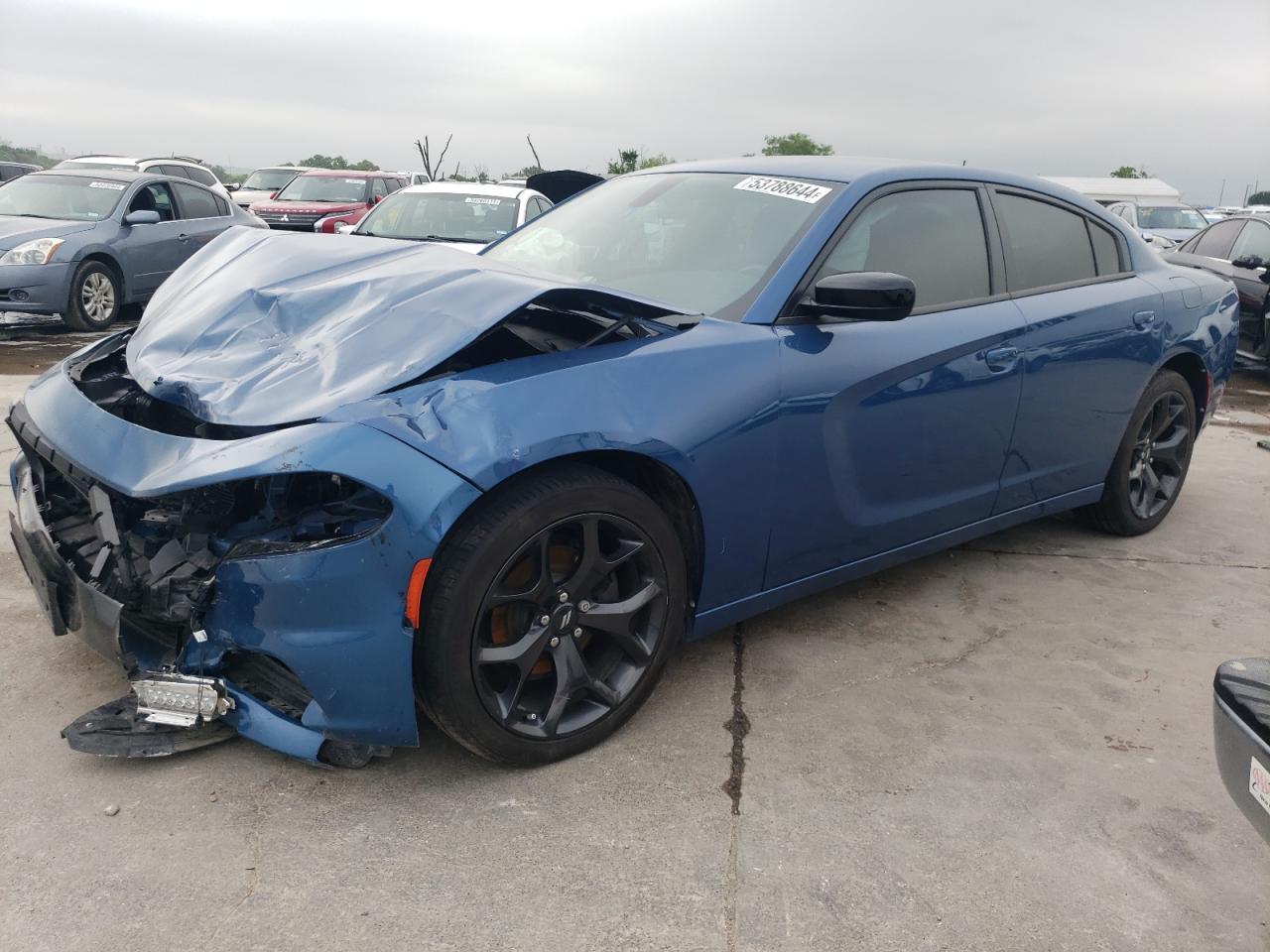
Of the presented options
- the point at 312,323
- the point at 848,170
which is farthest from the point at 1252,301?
the point at 312,323

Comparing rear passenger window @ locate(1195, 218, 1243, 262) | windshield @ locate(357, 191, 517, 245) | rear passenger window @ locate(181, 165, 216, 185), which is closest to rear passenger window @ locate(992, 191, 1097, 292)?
windshield @ locate(357, 191, 517, 245)

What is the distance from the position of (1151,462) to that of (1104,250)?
100 centimetres

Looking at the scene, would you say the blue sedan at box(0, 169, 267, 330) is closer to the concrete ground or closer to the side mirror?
the concrete ground

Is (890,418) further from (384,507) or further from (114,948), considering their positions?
(114,948)

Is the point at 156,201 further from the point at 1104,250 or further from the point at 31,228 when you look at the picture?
the point at 1104,250

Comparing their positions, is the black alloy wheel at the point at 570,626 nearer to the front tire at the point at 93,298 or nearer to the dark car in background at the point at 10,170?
the front tire at the point at 93,298

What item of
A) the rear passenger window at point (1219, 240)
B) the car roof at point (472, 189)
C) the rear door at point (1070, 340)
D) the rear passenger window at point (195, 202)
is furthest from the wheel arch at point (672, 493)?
the rear passenger window at point (195, 202)

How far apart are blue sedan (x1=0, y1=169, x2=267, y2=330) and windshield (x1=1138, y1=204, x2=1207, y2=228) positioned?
16550mm

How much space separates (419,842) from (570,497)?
84 cm

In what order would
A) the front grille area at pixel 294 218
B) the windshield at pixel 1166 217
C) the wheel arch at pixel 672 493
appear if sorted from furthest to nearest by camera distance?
the windshield at pixel 1166 217 → the front grille area at pixel 294 218 → the wheel arch at pixel 672 493

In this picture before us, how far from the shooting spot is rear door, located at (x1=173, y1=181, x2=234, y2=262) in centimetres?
1045

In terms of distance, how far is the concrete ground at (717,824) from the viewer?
6.70 ft

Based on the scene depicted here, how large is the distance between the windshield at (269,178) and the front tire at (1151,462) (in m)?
20.5

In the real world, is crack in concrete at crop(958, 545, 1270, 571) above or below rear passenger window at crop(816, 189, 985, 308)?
below
